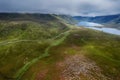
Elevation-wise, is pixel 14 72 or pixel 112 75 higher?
pixel 112 75

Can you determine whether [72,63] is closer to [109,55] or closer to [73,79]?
[73,79]

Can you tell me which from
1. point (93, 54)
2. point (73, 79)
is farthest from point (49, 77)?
point (93, 54)

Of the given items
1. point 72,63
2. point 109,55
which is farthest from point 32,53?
point 109,55

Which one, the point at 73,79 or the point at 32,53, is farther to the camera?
the point at 32,53

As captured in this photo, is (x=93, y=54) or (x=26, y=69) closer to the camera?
(x=26, y=69)

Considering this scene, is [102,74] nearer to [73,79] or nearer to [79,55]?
[73,79]

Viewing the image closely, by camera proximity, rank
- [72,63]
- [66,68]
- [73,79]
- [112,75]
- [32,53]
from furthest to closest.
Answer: [32,53], [72,63], [66,68], [112,75], [73,79]

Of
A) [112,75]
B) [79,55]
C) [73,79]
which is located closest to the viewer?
[73,79]

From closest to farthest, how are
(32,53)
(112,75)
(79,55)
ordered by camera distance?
(112,75)
(79,55)
(32,53)

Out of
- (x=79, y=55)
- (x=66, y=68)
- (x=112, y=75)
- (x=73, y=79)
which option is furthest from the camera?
(x=79, y=55)
